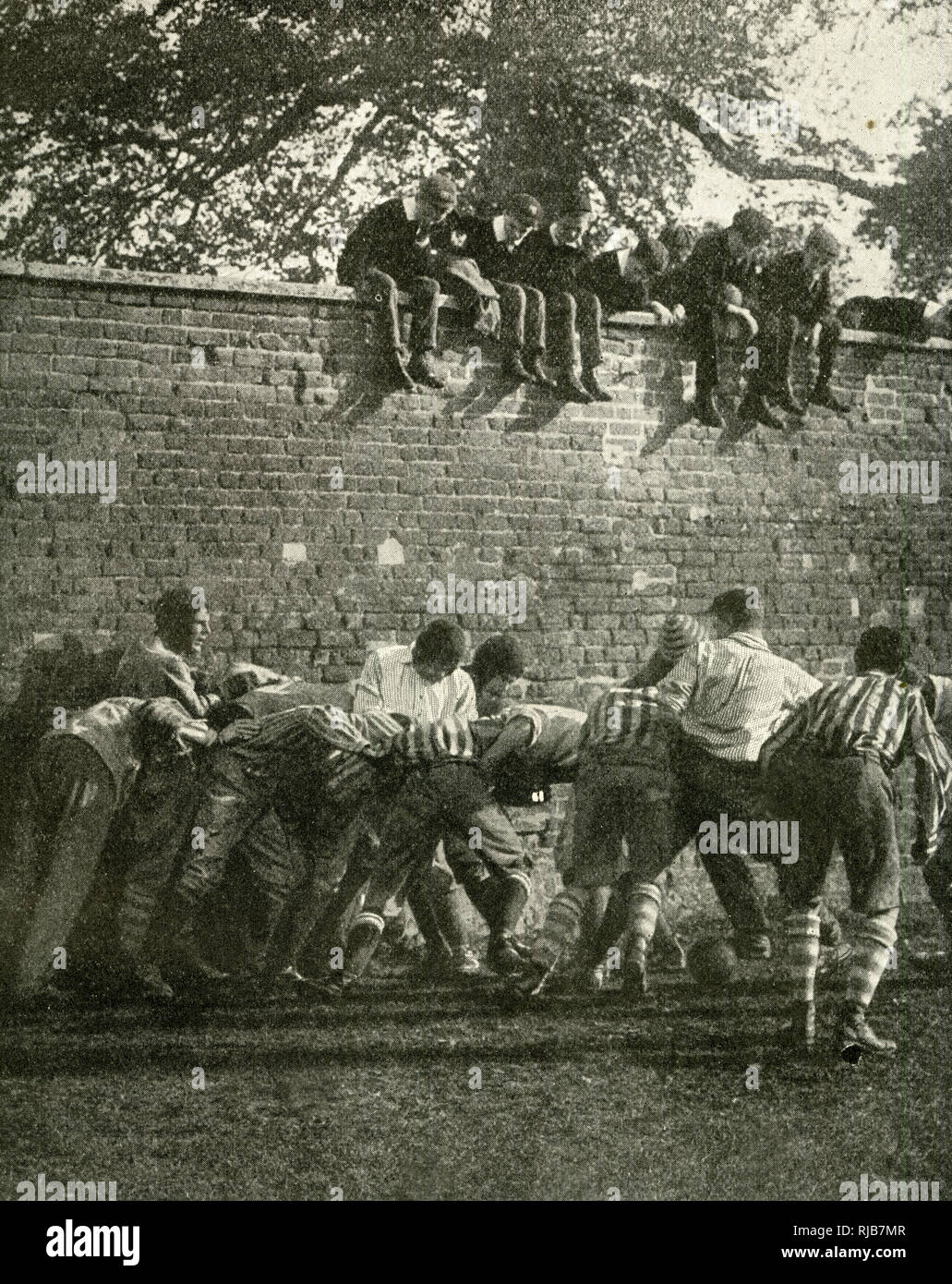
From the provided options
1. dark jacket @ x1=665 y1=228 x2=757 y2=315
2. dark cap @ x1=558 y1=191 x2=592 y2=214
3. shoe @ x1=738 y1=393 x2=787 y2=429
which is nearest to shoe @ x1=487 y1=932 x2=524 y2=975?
shoe @ x1=738 y1=393 x2=787 y2=429

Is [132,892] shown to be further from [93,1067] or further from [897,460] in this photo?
[897,460]

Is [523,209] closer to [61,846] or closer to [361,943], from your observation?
[361,943]

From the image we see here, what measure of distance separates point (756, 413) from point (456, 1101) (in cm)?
304

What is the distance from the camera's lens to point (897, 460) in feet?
20.6

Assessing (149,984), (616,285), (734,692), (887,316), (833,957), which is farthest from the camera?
(887,316)

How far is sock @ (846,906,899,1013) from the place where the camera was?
5672 mm

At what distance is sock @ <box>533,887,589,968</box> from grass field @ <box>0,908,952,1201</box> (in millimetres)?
196

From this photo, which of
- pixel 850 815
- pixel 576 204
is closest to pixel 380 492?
pixel 576 204

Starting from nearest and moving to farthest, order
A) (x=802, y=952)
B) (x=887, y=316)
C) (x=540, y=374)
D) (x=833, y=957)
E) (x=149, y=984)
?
(x=149, y=984) < (x=802, y=952) < (x=833, y=957) < (x=540, y=374) < (x=887, y=316)

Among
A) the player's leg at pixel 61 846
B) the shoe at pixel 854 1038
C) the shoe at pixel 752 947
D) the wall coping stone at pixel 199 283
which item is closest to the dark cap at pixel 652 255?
the wall coping stone at pixel 199 283

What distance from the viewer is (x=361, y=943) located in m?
5.60

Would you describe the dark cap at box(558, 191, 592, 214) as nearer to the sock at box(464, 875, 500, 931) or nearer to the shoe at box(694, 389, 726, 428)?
the shoe at box(694, 389, 726, 428)

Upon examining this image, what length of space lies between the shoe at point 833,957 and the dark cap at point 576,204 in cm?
316

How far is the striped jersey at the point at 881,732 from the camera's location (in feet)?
19.1
